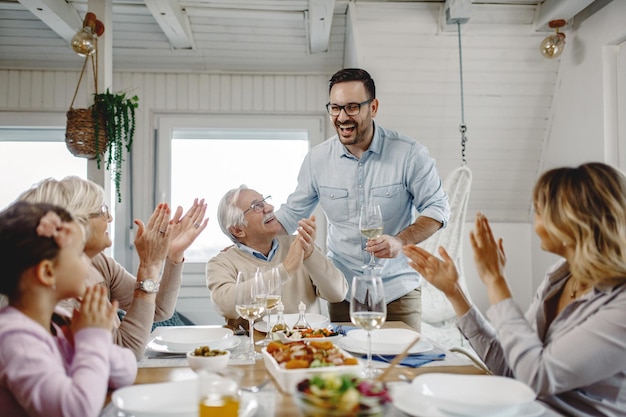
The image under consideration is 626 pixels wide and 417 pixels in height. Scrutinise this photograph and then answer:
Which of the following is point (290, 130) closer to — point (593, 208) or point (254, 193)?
point (254, 193)

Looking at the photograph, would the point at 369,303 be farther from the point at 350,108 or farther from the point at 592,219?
the point at 350,108

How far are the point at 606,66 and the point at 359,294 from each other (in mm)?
2695

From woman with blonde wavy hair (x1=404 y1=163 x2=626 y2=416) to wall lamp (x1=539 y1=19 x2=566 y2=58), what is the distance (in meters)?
2.46

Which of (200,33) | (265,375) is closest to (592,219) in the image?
(265,375)

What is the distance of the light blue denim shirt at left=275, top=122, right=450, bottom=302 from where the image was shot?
2.54 m

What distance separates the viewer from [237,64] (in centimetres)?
413

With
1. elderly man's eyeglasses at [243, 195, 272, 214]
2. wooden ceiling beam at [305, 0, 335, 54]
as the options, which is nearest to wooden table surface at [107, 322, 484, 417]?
elderly man's eyeglasses at [243, 195, 272, 214]

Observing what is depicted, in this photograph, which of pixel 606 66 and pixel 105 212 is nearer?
pixel 105 212

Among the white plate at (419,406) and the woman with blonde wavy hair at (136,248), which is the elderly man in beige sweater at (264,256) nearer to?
the woman with blonde wavy hair at (136,248)

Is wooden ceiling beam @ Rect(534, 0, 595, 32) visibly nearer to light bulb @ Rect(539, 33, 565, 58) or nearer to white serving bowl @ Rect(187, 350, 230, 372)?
light bulb @ Rect(539, 33, 565, 58)

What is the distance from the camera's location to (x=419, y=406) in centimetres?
109

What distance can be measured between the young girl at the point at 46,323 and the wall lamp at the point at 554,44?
122 inches

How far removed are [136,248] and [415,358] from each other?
88 centimetres

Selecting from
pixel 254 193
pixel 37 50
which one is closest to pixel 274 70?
pixel 37 50
